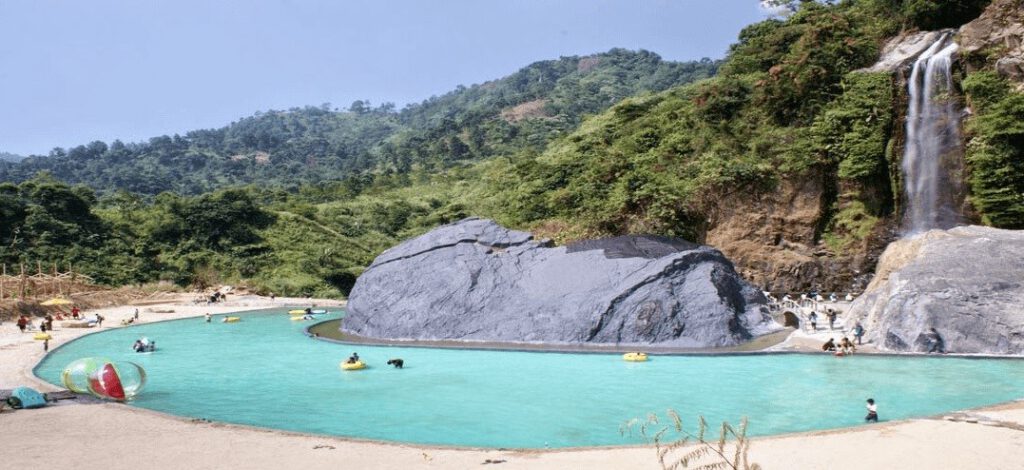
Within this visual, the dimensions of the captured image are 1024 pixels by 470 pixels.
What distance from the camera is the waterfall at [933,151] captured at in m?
33.0

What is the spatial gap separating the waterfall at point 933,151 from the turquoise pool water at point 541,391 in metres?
15.3

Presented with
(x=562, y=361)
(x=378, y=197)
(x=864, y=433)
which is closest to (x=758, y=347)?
(x=562, y=361)

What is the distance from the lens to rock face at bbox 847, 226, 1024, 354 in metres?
21.0

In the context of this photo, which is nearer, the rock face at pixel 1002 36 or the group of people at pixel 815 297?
the group of people at pixel 815 297

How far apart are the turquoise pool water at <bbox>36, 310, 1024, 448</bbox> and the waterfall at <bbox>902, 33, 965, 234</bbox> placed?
602 inches

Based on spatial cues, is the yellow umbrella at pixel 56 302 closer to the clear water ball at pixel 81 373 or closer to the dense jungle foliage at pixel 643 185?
the dense jungle foliage at pixel 643 185

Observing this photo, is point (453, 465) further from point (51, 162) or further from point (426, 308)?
point (51, 162)

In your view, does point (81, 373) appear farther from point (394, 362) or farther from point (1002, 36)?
point (1002, 36)

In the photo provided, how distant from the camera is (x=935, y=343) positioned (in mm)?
21156

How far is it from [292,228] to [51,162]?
13217cm

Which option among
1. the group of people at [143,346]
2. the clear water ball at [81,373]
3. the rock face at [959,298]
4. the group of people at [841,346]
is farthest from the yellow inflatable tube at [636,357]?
the group of people at [143,346]

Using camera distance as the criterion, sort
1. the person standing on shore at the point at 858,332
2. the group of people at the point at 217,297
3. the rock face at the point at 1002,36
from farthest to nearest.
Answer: the group of people at the point at 217,297, the rock face at the point at 1002,36, the person standing on shore at the point at 858,332

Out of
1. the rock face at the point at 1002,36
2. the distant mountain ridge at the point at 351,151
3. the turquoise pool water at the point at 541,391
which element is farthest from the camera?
the distant mountain ridge at the point at 351,151

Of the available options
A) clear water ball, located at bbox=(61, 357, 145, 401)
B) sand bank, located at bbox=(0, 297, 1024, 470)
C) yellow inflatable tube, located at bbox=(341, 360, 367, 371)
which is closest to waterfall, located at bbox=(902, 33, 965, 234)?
sand bank, located at bbox=(0, 297, 1024, 470)
